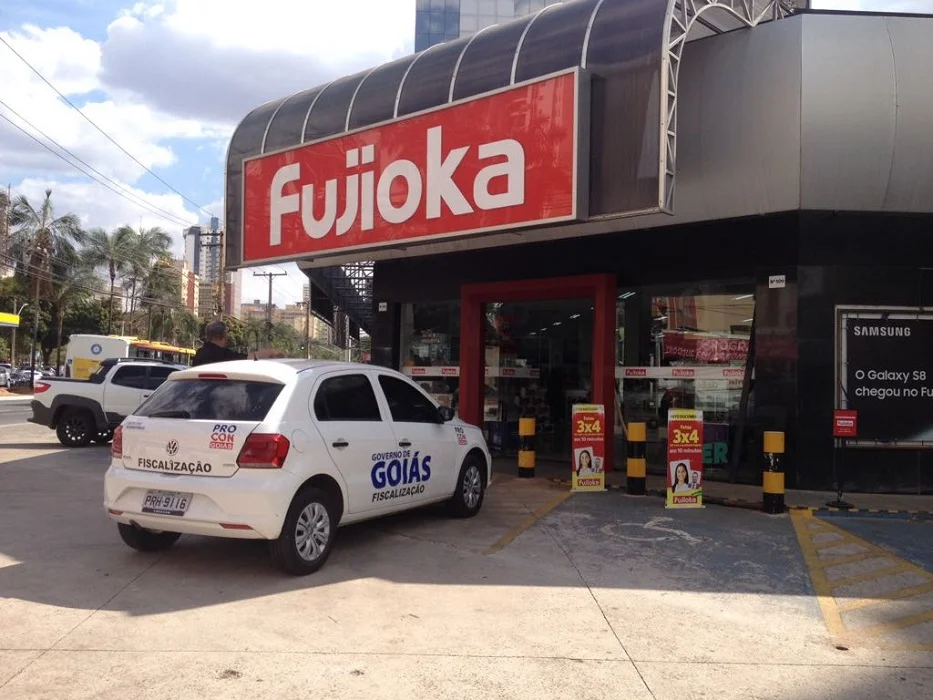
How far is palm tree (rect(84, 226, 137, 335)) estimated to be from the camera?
4300 cm

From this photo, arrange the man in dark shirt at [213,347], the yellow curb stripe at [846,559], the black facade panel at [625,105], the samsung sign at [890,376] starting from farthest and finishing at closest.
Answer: the samsung sign at [890,376], the man in dark shirt at [213,347], the black facade panel at [625,105], the yellow curb stripe at [846,559]

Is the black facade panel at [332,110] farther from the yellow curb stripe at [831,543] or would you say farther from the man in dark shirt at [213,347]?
the yellow curb stripe at [831,543]

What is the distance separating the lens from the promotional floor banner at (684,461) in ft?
30.3

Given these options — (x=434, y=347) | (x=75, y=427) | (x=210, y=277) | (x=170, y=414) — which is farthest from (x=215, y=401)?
(x=210, y=277)

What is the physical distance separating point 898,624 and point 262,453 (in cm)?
471

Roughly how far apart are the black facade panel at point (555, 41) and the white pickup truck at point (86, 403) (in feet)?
32.2

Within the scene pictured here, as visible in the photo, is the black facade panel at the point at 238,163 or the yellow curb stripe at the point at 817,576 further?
the black facade panel at the point at 238,163

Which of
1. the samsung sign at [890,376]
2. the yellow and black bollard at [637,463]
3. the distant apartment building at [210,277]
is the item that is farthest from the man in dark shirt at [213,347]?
the distant apartment building at [210,277]

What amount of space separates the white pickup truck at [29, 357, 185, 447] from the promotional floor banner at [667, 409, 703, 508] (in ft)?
34.0

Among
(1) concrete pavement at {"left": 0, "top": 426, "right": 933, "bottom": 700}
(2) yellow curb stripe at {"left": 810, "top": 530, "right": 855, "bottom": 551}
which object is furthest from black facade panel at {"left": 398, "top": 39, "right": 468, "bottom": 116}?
(2) yellow curb stripe at {"left": 810, "top": 530, "right": 855, "bottom": 551}

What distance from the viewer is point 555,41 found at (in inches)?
387

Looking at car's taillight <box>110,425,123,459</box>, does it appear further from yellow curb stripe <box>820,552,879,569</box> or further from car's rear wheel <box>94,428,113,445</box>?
car's rear wheel <box>94,428,113,445</box>

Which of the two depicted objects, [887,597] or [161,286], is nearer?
[887,597]

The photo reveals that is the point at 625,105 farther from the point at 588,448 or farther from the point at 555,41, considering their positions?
the point at 588,448
